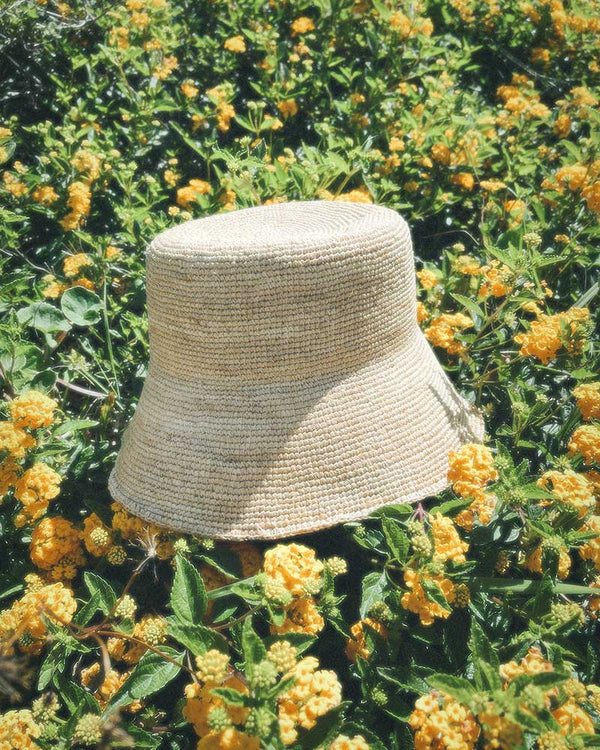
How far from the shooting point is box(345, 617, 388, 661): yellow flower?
→ 3.72 feet

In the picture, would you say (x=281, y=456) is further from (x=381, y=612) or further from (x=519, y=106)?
(x=519, y=106)

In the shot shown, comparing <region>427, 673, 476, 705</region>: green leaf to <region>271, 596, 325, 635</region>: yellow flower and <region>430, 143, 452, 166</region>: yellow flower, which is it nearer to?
<region>271, 596, 325, 635</region>: yellow flower

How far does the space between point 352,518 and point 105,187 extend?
1.72 metres

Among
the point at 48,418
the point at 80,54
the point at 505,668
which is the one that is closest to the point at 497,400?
the point at 505,668

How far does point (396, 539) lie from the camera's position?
1.14 metres

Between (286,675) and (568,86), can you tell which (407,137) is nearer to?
(568,86)

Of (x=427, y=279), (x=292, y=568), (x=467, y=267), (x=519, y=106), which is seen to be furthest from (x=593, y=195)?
(x=292, y=568)

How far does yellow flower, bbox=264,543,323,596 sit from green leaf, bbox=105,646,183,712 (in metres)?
0.26

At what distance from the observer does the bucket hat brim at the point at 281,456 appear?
123 centimetres

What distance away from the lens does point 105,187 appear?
85.8 inches

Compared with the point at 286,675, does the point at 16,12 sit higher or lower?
higher

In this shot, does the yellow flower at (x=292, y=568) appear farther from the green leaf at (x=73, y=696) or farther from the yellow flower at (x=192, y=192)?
the yellow flower at (x=192, y=192)

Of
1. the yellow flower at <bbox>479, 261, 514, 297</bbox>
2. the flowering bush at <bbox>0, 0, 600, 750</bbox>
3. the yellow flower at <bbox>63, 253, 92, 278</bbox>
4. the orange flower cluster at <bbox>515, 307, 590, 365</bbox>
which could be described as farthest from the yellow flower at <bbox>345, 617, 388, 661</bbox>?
the yellow flower at <bbox>63, 253, 92, 278</bbox>

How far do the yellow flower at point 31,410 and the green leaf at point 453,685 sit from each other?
3.29 ft
